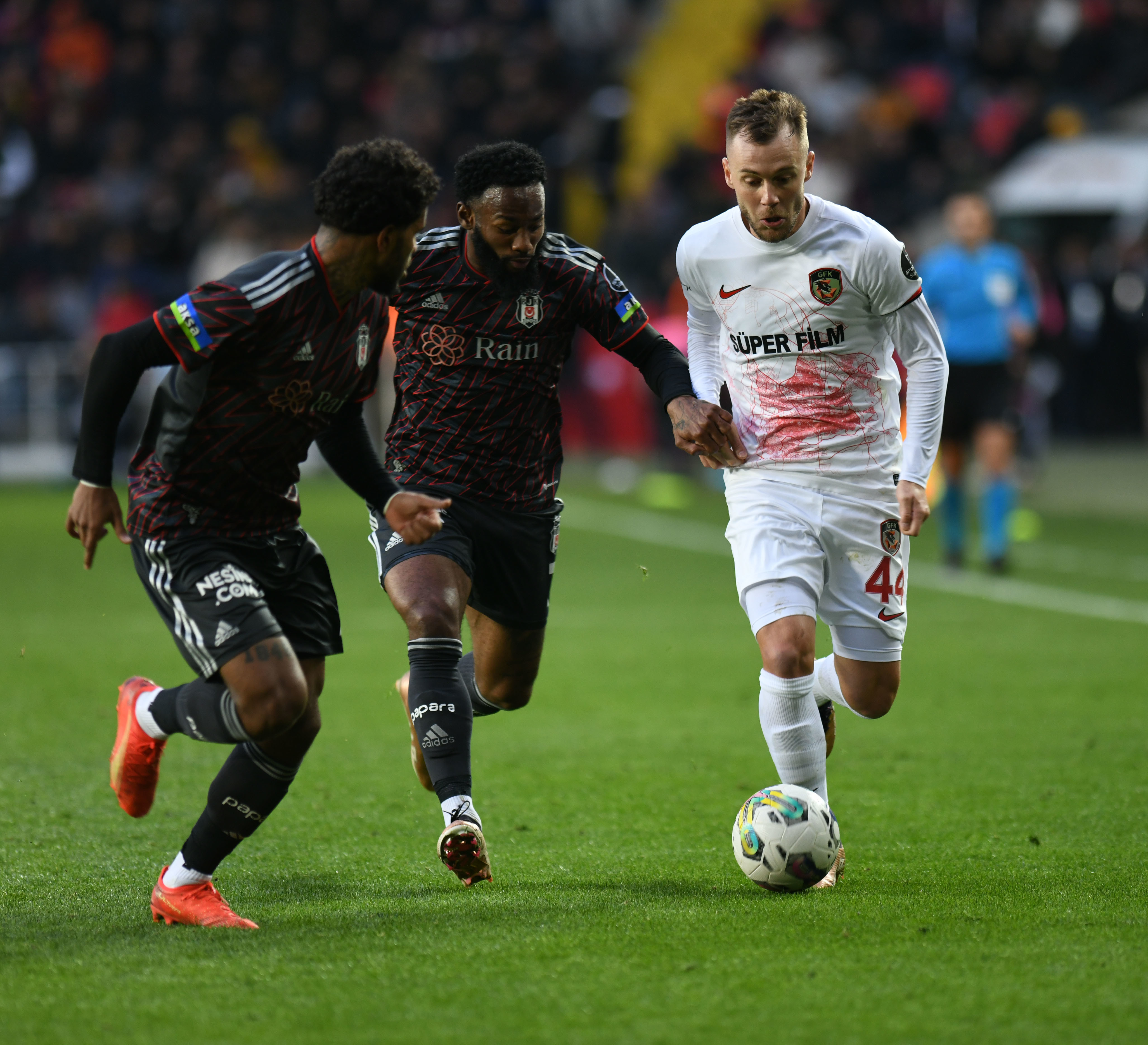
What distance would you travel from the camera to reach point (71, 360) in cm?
2028

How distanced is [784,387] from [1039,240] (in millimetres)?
16933

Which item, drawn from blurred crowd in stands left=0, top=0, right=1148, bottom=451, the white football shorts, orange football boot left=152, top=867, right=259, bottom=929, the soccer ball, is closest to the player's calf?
orange football boot left=152, top=867, right=259, bottom=929

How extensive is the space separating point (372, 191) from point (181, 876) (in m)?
1.79

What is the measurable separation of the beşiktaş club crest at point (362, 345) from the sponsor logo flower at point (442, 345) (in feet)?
2.59

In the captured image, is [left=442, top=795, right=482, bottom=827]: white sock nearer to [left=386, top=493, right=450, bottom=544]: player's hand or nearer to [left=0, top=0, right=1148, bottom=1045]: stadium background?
[left=0, top=0, right=1148, bottom=1045]: stadium background

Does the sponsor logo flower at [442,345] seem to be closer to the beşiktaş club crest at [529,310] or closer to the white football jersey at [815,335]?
the beşiktaş club crest at [529,310]

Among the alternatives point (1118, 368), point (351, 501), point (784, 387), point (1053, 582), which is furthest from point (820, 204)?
point (1118, 368)

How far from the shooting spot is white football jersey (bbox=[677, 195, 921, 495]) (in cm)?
494

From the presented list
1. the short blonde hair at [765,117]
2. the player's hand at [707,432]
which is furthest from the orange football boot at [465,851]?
the short blonde hair at [765,117]

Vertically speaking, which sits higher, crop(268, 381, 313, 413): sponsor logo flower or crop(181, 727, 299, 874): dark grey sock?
crop(268, 381, 313, 413): sponsor logo flower

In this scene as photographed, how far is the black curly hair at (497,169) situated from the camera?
4.99 metres

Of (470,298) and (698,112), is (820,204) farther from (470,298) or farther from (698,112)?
(698,112)

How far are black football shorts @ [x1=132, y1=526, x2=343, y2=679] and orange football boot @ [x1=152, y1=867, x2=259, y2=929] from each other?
0.55 metres

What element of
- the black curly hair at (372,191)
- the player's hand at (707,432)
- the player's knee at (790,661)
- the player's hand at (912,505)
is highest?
the black curly hair at (372,191)
